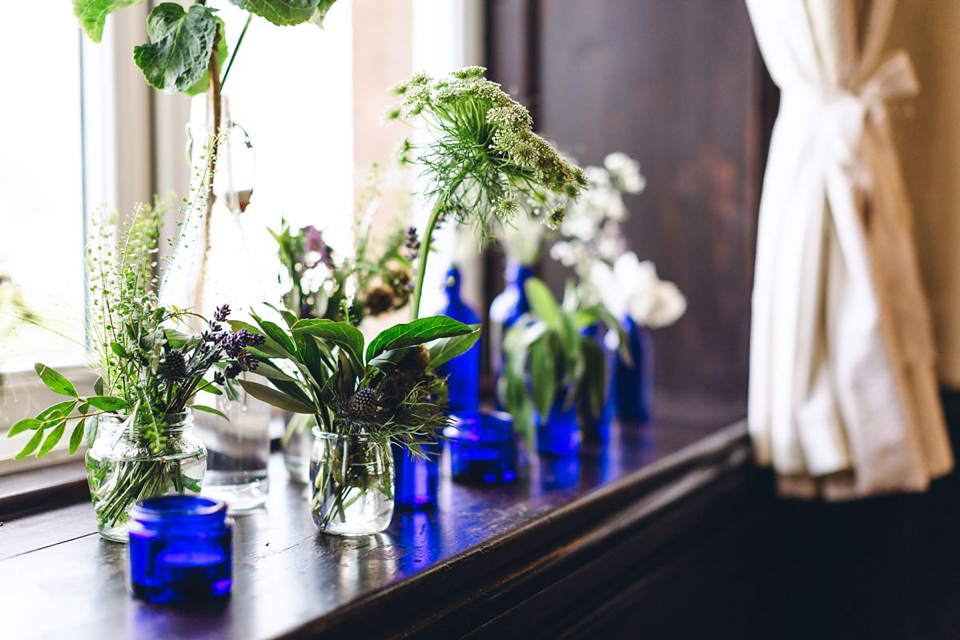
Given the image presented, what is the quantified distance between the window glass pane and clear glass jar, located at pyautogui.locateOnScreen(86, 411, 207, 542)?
0.78 ft

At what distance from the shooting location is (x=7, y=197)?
1.00m

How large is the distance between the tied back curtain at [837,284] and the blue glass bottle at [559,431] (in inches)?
14.5

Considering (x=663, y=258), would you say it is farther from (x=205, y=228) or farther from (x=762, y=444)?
(x=205, y=228)

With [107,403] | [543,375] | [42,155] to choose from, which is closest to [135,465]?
[107,403]

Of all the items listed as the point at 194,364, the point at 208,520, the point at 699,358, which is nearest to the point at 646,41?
the point at 699,358

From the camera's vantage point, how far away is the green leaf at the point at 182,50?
32.5 inches

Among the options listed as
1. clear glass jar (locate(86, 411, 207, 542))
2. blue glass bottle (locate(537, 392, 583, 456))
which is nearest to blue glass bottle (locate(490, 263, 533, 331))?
blue glass bottle (locate(537, 392, 583, 456))

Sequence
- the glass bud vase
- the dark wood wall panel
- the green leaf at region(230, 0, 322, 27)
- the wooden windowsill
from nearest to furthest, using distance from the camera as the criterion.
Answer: the wooden windowsill < the green leaf at region(230, 0, 322, 27) < the glass bud vase < the dark wood wall panel

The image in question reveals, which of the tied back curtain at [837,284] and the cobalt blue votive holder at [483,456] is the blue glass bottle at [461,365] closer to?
the cobalt blue votive holder at [483,456]

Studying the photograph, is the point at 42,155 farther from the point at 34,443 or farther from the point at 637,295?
the point at 637,295

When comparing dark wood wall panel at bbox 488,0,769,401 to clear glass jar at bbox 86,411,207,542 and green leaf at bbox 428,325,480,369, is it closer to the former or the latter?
green leaf at bbox 428,325,480,369

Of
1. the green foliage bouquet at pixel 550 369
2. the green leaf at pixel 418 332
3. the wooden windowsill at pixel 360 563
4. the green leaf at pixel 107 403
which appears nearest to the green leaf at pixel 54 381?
the green leaf at pixel 107 403

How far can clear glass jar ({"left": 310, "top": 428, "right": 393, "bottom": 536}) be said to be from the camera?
808 mm

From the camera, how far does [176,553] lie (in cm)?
65
